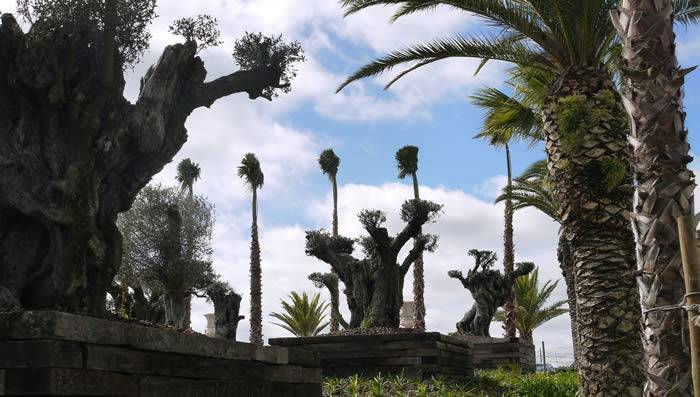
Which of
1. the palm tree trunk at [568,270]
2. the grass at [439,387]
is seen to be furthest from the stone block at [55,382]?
the palm tree trunk at [568,270]

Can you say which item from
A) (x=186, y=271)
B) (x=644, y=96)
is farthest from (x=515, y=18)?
(x=186, y=271)

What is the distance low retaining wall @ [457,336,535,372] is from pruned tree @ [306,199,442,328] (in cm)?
631

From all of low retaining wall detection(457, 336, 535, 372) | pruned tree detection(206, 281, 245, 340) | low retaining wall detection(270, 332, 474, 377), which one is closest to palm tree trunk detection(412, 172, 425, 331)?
low retaining wall detection(457, 336, 535, 372)

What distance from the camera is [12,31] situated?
890 centimetres

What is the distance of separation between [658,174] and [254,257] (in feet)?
96.1

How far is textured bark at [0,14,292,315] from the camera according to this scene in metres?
8.71

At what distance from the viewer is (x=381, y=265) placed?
698 inches

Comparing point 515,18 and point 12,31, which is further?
point 515,18

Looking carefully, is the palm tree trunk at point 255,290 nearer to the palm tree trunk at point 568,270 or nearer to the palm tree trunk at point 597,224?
the palm tree trunk at point 568,270

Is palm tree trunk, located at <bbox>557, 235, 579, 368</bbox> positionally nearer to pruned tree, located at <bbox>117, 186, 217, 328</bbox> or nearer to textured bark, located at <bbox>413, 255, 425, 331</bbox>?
textured bark, located at <bbox>413, 255, 425, 331</bbox>

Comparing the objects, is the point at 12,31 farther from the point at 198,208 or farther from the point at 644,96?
the point at 198,208

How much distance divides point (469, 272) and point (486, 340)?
214cm

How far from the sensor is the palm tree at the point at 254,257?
34056mm

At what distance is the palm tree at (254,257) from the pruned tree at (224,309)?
9554 millimetres
